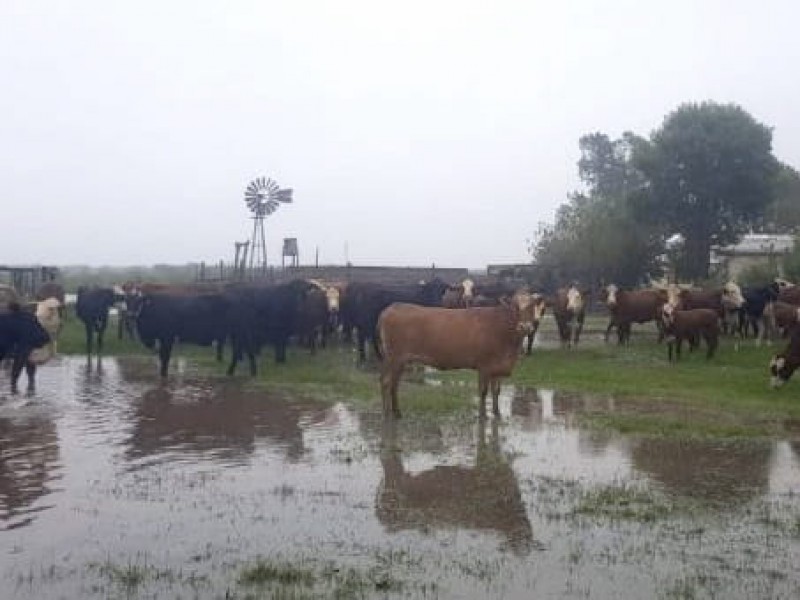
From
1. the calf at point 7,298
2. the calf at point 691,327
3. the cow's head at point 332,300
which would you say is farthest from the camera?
the cow's head at point 332,300

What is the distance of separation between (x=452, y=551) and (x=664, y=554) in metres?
1.57

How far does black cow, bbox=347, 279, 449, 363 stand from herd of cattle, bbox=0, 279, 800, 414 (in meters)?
→ 0.03

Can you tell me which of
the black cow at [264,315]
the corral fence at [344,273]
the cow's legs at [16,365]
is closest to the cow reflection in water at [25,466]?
the cow's legs at [16,365]

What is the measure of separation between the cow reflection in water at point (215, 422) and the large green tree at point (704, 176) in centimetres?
3001

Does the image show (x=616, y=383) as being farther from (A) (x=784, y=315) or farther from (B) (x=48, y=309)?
(B) (x=48, y=309)

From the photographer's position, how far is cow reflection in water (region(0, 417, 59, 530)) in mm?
8336

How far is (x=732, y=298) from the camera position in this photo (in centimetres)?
2727

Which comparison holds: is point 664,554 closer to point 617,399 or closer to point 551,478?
point 551,478

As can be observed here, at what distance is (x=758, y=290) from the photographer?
27.6 m

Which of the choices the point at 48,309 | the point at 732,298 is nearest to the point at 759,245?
the point at 732,298

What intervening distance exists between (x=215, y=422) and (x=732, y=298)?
60.7 feet

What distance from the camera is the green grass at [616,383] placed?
13.6m

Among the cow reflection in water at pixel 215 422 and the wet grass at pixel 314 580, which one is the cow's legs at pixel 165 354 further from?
the wet grass at pixel 314 580

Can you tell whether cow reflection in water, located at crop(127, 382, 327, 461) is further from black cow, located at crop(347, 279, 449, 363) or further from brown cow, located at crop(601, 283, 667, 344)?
brown cow, located at crop(601, 283, 667, 344)
